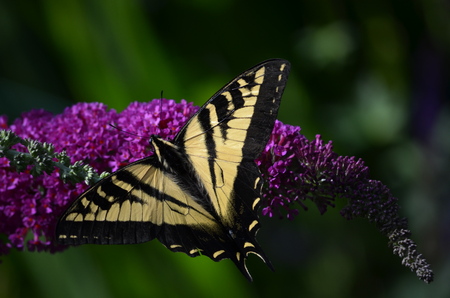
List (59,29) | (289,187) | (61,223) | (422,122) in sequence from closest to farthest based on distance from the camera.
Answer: (61,223)
(289,187)
(422,122)
(59,29)

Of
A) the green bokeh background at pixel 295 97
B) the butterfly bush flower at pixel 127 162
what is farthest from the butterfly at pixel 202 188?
the green bokeh background at pixel 295 97

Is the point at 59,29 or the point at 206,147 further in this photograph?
the point at 59,29

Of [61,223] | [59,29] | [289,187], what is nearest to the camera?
[61,223]

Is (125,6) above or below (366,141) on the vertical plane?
above

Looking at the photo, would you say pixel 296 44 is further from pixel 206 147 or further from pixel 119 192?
pixel 119 192

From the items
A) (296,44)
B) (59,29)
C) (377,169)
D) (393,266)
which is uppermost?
(59,29)

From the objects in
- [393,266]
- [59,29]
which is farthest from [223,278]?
[59,29]

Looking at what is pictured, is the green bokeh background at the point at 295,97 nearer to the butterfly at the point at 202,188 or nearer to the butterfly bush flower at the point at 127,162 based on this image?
the butterfly bush flower at the point at 127,162

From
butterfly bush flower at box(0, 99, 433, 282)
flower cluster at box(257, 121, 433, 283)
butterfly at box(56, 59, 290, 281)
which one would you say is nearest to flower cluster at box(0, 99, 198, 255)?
butterfly bush flower at box(0, 99, 433, 282)
